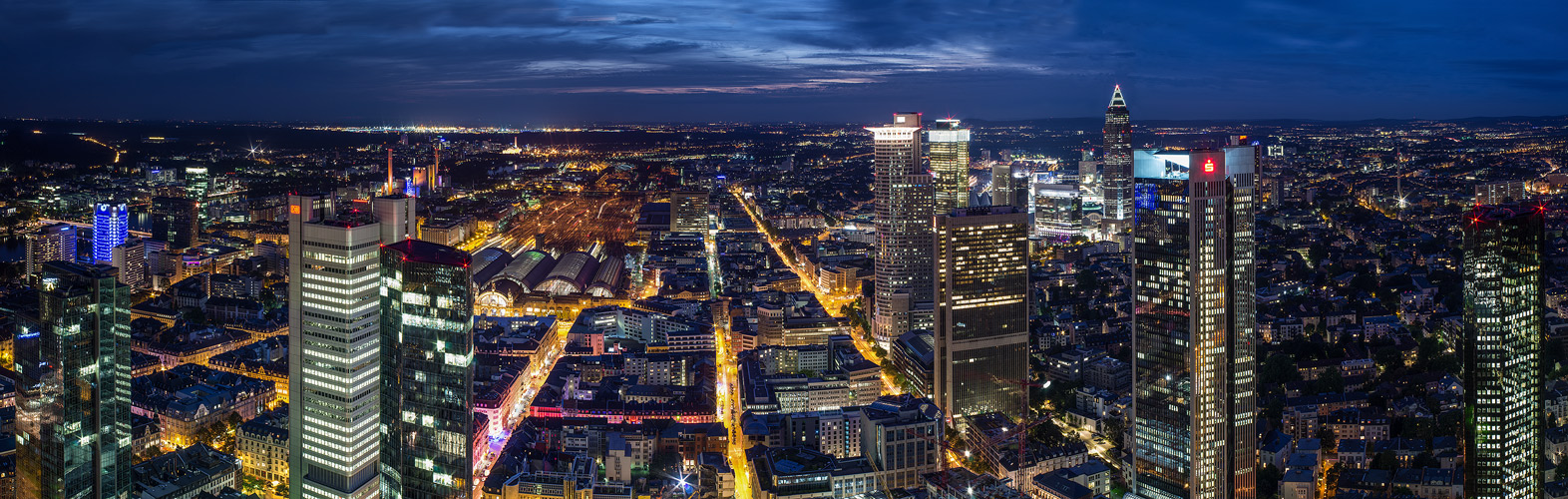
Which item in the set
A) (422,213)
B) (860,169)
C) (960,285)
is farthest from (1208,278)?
(860,169)

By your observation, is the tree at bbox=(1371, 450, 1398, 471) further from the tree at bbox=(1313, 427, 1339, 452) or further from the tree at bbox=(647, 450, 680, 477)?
the tree at bbox=(647, 450, 680, 477)

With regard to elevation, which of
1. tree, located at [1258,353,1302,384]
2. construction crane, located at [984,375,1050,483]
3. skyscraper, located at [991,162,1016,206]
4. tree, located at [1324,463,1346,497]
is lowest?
tree, located at [1324,463,1346,497]

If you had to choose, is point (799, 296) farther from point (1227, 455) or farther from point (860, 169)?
point (860, 169)

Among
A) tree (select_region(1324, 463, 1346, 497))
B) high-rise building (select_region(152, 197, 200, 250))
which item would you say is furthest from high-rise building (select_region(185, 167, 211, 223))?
tree (select_region(1324, 463, 1346, 497))

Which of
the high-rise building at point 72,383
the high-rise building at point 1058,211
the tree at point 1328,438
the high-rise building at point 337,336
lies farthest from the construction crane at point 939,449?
the high-rise building at point 1058,211

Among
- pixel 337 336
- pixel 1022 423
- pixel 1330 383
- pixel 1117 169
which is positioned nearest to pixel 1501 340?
pixel 1022 423
